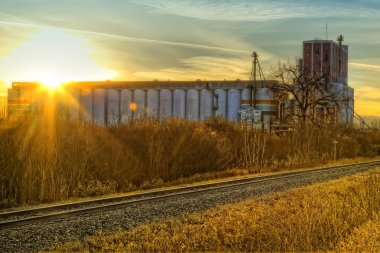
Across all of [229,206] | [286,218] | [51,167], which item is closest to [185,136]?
[51,167]

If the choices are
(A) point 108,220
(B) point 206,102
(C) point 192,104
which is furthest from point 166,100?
(A) point 108,220

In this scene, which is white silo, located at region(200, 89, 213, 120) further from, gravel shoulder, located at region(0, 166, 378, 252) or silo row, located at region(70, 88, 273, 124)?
gravel shoulder, located at region(0, 166, 378, 252)

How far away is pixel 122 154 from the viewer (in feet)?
69.5

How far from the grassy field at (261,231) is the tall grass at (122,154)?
649 cm

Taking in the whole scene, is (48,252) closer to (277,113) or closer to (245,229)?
(245,229)

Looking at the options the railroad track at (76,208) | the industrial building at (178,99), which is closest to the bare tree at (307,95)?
the industrial building at (178,99)

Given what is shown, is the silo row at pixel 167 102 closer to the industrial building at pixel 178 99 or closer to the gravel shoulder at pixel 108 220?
the industrial building at pixel 178 99

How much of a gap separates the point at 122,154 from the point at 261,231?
471 inches

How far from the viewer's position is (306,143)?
1401 inches

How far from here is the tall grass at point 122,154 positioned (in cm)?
1597

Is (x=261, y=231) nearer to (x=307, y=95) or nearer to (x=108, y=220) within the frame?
(x=108, y=220)

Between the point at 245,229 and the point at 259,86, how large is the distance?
40100 millimetres

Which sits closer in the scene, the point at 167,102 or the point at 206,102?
the point at 206,102

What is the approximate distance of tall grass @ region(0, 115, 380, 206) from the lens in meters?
16.0
